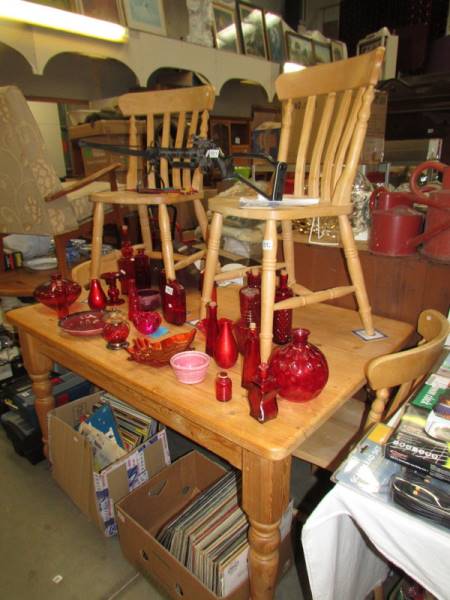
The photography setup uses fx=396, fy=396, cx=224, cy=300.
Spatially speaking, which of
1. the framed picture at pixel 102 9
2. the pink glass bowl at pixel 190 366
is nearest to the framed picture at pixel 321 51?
the framed picture at pixel 102 9

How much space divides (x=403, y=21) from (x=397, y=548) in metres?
4.68

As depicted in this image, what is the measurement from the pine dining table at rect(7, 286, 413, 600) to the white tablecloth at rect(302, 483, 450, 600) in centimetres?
12

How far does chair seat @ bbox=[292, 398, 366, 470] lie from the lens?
3.15ft

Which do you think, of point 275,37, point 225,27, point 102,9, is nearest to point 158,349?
point 102,9

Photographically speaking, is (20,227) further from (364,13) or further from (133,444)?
(364,13)

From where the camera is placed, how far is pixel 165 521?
3.90ft

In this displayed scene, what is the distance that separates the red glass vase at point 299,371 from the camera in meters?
0.79

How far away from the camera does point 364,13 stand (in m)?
4.05

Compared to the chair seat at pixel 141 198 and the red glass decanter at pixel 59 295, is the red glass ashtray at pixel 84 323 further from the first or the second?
the chair seat at pixel 141 198

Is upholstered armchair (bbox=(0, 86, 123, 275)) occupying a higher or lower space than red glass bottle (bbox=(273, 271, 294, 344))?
higher

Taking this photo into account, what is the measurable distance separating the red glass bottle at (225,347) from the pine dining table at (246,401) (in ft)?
0.10

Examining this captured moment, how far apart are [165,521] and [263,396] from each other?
27.7 inches

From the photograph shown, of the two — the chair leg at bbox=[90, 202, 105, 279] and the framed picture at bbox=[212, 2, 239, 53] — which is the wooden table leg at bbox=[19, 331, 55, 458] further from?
the framed picture at bbox=[212, 2, 239, 53]

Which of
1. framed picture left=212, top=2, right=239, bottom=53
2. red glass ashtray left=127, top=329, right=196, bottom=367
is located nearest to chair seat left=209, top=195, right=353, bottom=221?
red glass ashtray left=127, top=329, right=196, bottom=367
